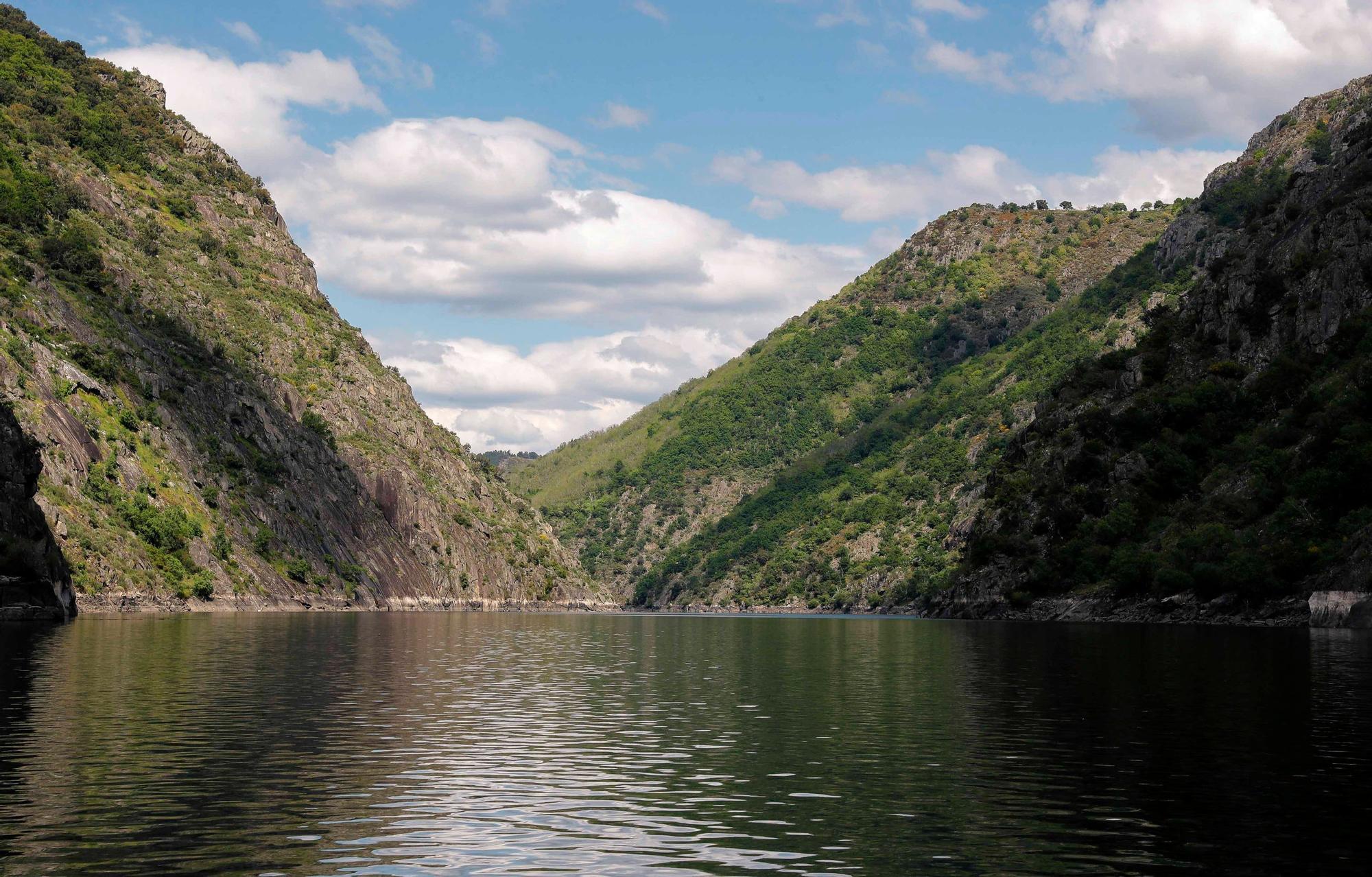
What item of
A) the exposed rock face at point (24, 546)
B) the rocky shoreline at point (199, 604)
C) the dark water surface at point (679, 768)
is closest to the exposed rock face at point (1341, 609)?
the dark water surface at point (679, 768)

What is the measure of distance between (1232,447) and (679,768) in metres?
130

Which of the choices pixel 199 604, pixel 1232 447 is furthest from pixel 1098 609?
pixel 199 604

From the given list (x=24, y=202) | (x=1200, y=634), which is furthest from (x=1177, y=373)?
(x=24, y=202)

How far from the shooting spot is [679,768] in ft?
119

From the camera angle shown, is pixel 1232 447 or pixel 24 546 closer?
pixel 24 546

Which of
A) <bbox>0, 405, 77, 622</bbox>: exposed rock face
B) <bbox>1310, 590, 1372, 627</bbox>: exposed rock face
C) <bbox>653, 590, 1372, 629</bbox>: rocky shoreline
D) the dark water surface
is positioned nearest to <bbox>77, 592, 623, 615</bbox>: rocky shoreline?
<bbox>0, 405, 77, 622</bbox>: exposed rock face

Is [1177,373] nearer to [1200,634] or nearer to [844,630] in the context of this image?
[844,630]

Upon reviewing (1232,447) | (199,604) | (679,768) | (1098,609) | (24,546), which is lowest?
(1098,609)

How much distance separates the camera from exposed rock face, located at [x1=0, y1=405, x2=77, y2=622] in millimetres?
106562

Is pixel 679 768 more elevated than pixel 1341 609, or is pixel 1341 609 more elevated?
pixel 1341 609

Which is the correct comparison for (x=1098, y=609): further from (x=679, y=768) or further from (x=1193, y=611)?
(x=679, y=768)

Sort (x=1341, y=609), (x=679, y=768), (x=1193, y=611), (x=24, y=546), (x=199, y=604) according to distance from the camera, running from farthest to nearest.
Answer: (x=199, y=604) < (x=1193, y=611) < (x=24, y=546) < (x=1341, y=609) < (x=679, y=768)

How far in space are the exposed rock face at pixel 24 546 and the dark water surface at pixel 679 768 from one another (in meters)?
39.0

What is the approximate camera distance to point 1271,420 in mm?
144875
